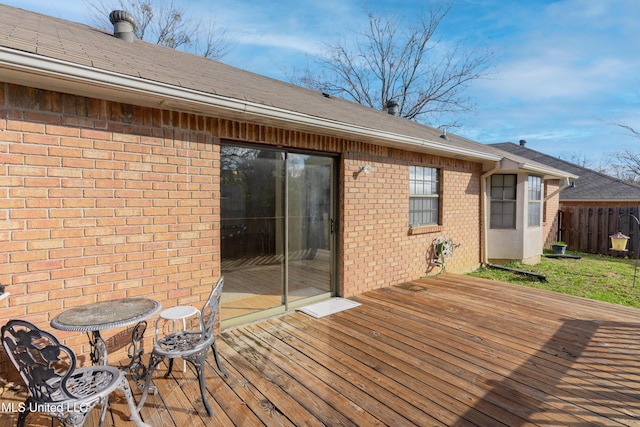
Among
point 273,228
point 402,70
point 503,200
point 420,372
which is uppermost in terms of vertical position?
point 402,70

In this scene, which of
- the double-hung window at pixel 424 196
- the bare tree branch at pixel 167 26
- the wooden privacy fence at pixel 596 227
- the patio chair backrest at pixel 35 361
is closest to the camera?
the patio chair backrest at pixel 35 361

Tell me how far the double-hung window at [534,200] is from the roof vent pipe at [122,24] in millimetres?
9722

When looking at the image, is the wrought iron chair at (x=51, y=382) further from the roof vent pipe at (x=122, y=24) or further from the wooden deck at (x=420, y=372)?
the roof vent pipe at (x=122, y=24)

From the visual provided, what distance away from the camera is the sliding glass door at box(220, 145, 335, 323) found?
4125 millimetres

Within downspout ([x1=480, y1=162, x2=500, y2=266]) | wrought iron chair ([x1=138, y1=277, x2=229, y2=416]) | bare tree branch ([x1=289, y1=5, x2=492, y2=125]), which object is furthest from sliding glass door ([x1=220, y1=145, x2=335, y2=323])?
bare tree branch ([x1=289, y1=5, x2=492, y2=125])

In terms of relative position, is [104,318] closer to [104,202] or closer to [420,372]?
[104,202]

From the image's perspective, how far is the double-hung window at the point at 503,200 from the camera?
8586mm

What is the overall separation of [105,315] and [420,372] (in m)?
2.68

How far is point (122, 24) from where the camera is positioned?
197 inches

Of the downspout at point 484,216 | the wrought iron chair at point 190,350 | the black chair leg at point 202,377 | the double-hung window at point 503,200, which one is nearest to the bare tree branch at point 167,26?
the downspout at point 484,216

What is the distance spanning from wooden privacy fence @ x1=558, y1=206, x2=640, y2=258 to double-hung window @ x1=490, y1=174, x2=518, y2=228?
16.8ft

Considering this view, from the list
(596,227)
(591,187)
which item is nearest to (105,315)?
(596,227)

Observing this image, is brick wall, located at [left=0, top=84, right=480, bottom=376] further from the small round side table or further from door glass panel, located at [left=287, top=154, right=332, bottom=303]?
door glass panel, located at [left=287, top=154, right=332, bottom=303]

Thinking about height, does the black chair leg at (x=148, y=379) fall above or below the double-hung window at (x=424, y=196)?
below
